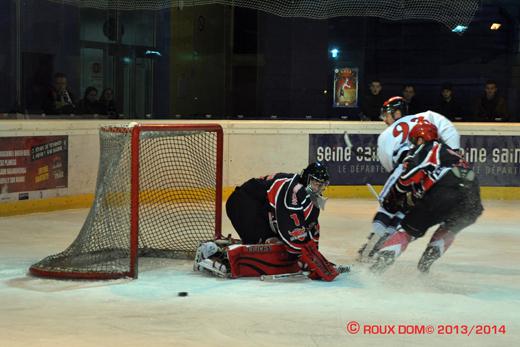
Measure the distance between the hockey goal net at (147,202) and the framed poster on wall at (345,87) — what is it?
3787 mm

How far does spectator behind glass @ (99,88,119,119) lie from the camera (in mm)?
9039

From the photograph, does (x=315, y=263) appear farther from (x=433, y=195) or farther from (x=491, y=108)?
(x=491, y=108)

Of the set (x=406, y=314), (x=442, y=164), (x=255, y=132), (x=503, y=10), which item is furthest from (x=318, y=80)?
(x=406, y=314)

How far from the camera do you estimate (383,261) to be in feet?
16.5

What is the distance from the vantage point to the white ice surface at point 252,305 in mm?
3740

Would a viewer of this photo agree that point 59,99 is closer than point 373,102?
Yes

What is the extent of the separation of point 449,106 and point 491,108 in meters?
0.46

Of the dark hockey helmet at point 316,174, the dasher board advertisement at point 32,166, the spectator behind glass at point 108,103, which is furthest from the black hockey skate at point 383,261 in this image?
the spectator behind glass at point 108,103

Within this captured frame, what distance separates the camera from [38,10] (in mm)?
8477

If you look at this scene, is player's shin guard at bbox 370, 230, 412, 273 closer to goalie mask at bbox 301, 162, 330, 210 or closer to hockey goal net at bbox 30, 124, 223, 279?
goalie mask at bbox 301, 162, 330, 210

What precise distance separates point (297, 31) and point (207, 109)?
1.37 metres

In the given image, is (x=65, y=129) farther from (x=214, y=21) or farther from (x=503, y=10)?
(x=503, y=10)

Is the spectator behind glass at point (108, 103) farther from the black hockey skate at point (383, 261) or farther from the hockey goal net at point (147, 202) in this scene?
the black hockey skate at point (383, 261)

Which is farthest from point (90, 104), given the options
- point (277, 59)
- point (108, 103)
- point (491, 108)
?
point (491, 108)
